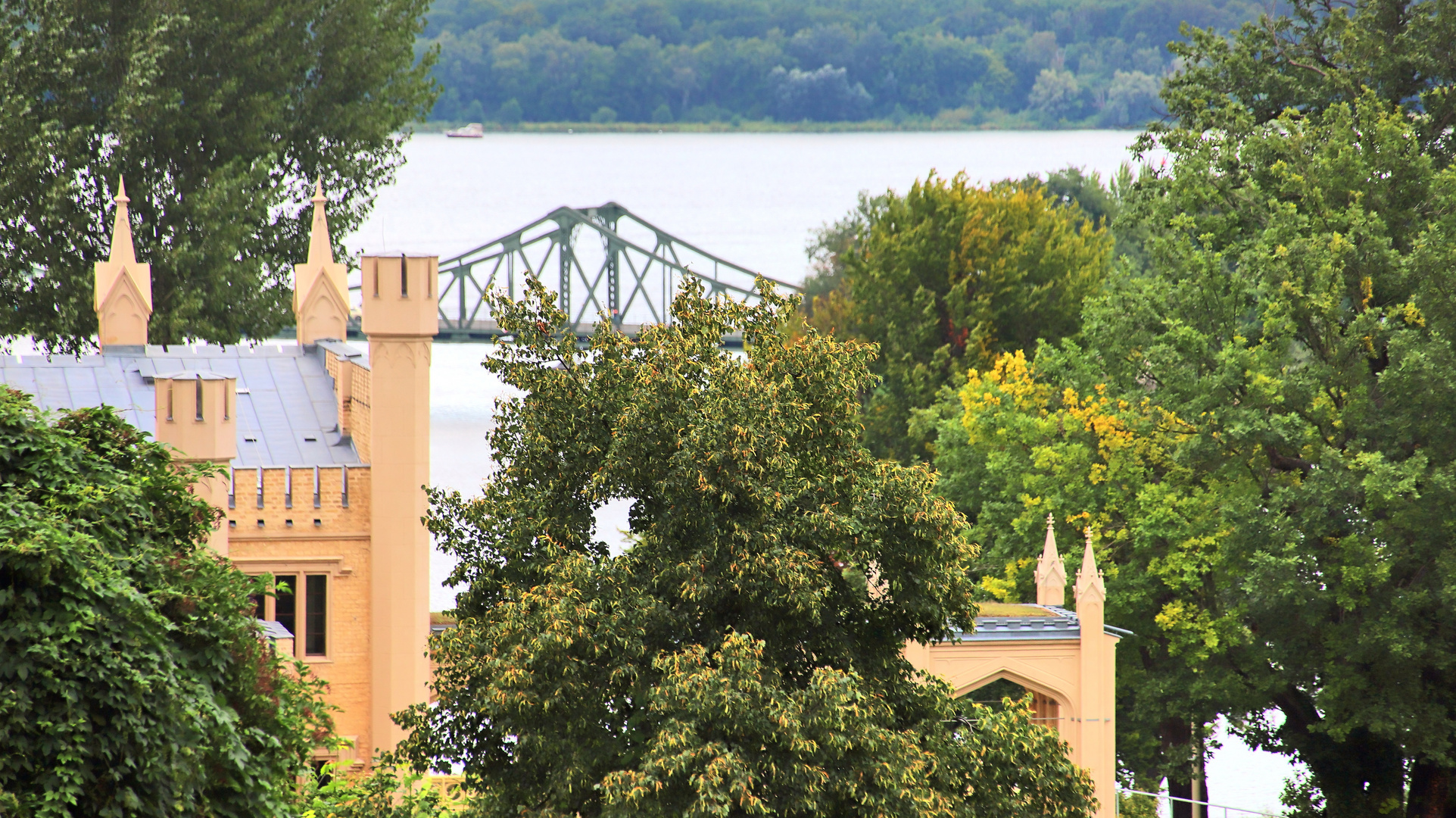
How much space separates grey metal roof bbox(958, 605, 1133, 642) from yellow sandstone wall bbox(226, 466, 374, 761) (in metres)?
9.41

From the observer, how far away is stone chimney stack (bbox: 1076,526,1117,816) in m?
29.1

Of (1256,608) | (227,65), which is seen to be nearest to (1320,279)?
(1256,608)

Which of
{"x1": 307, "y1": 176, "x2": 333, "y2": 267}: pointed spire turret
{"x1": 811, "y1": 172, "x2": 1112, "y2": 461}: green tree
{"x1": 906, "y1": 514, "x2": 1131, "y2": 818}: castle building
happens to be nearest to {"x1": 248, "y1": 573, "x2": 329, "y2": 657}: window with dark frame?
{"x1": 906, "y1": 514, "x2": 1131, "y2": 818}: castle building

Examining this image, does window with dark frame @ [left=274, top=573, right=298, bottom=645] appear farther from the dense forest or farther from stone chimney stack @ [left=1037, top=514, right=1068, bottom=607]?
the dense forest

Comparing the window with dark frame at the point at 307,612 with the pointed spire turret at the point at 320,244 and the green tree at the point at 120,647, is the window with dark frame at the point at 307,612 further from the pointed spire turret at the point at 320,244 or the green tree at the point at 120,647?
the green tree at the point at 120,647

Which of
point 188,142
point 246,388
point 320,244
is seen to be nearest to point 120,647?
point 246,388

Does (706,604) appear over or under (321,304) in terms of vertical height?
under

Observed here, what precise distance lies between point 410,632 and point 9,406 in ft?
45.7

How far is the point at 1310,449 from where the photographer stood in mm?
36750

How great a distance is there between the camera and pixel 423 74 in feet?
181

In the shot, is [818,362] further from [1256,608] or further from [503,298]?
[1256,608]

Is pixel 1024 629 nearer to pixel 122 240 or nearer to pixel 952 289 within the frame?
pixel 122 240

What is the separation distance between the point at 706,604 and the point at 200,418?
7.56m

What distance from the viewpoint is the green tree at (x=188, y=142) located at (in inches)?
1859
